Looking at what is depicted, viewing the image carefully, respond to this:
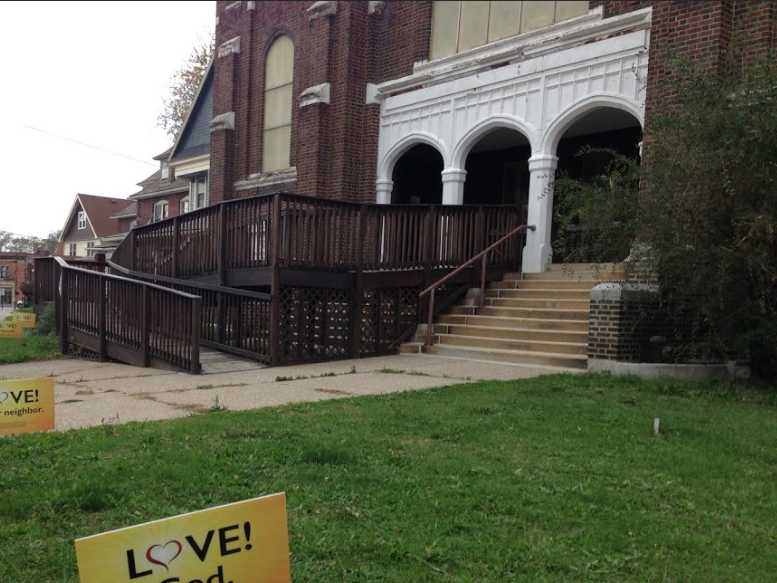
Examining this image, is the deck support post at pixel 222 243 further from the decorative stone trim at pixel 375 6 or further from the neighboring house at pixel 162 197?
the neighboring house at pixel 162 197

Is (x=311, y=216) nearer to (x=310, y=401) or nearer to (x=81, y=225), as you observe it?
(x=310, y=401)

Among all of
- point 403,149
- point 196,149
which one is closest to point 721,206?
point 403,149

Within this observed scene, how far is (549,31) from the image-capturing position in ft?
43.4

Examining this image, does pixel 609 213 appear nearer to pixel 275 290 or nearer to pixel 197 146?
pixel 275 290

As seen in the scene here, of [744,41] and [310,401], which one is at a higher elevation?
[744,41]

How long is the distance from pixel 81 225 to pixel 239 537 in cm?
6145

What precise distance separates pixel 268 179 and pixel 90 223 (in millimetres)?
41423

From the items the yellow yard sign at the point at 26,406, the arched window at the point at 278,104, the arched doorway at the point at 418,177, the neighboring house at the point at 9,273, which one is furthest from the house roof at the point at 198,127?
the neighboring house at the point at 9,273

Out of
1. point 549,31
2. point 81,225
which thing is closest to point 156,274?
point 549,31

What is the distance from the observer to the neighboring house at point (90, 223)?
54.4 metres

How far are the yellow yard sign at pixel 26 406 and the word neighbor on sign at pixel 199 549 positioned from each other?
3.56 meters

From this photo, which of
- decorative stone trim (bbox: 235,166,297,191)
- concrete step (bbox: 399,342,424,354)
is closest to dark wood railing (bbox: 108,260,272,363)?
concrete step (bbox: 399,342,424,354)

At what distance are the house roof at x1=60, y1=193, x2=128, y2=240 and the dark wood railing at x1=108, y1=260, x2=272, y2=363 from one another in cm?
4520

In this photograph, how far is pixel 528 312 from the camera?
1164cm
